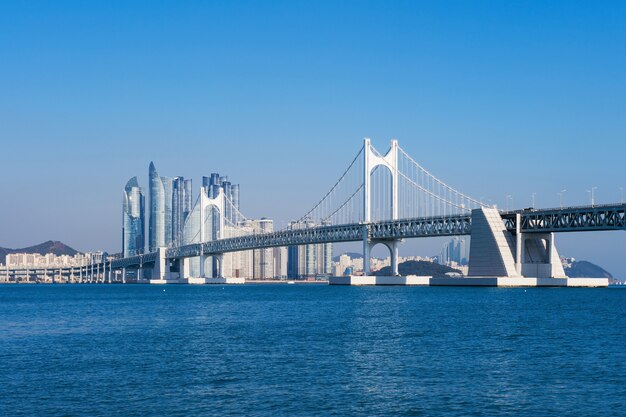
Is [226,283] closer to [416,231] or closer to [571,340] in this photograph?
[416,231]

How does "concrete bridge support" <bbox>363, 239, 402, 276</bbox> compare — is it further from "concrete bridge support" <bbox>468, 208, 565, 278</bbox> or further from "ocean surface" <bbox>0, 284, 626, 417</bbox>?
"ocean surface" <bbox>0, 284, 626, 417</bbox>

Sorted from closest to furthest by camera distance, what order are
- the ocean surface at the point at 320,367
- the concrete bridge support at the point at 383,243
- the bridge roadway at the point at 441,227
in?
the ocean surface at the point at 320,367 → the bridge roadway at the point at 441,227 → the concrete bridge support at the point at 383,243

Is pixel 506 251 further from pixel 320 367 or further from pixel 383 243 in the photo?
pixel 320 367

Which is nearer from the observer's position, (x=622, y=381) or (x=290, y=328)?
(x=622, y=381)

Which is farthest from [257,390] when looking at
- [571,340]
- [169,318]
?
[169,318]

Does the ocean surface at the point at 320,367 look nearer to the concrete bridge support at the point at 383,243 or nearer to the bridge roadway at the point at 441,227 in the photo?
the bridge roadway at the point at 441,227

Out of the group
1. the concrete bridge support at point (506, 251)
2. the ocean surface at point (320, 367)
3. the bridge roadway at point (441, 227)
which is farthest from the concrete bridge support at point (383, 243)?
the ocean surface at point (320, 367)
